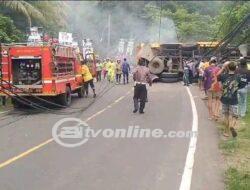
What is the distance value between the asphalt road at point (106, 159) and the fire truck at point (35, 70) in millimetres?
2329

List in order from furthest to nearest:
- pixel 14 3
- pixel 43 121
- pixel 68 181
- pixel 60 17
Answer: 1. pixel 60 17
2. pixel 14 3
3. pixel 43 121
4. pixel 68 181

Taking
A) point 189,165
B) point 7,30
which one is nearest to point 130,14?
point 7,30

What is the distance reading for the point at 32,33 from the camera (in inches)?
1000

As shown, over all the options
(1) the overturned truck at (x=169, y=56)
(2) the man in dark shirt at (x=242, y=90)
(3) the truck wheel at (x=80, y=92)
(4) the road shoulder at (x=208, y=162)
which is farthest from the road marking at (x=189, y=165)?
(1) the overturned truck at (x=169, y=56)

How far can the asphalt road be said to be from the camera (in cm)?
820

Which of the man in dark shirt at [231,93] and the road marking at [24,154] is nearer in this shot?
the road marking at [24,154]

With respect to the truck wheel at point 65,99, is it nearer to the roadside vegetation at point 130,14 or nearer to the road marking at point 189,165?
the road marking at point 189,165

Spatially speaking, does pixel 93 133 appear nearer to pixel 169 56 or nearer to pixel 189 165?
pixel 189 165

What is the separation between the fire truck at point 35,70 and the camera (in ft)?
59.8

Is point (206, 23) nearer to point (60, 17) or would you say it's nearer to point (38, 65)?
point (60, 17)

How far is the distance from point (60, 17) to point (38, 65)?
20.3 meters

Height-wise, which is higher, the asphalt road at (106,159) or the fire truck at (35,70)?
the fire truck at (35,70)

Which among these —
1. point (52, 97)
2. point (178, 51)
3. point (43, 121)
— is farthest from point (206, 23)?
point (43, 121)

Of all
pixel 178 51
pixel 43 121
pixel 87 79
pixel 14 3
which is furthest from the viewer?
pixel 178 51
